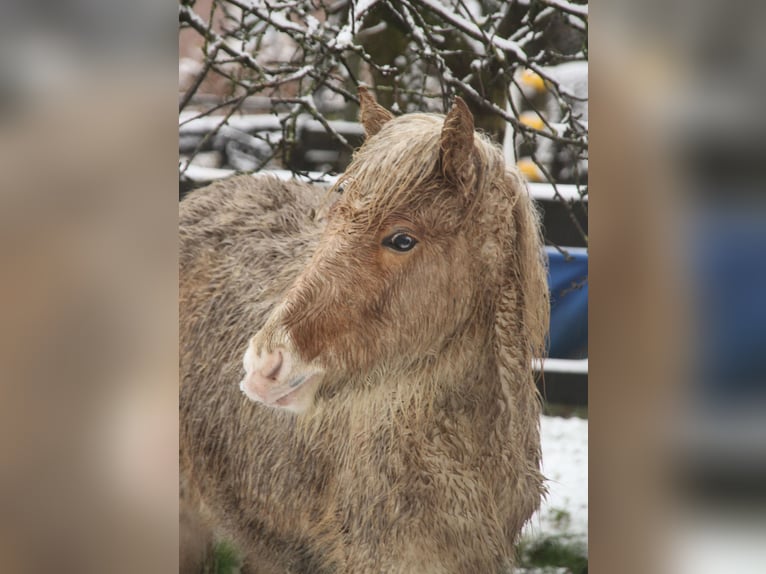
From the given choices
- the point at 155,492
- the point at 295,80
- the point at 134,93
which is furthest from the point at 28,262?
the point at 295,80

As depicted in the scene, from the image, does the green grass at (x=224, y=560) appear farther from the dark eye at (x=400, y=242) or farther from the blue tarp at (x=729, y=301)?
the blue tarp at (x=729, y=301)

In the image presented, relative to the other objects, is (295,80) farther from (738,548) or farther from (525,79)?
(738,548)

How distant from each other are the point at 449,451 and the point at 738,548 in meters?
0.75

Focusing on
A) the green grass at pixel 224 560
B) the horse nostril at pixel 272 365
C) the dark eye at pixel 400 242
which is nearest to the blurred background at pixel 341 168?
the green grass at pixel 224 560

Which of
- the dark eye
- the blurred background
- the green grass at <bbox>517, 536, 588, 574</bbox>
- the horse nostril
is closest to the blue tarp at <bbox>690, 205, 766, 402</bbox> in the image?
the blurred background

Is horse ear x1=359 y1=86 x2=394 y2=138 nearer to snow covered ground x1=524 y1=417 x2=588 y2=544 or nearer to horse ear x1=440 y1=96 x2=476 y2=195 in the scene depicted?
horse ear x1=440 y1=96 x2=476 y2=195

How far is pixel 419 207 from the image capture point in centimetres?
160

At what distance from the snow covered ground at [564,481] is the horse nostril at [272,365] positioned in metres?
0.68

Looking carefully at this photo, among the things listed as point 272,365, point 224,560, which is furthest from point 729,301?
point 224,560

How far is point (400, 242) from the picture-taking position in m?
1.61

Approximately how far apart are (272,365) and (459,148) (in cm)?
65

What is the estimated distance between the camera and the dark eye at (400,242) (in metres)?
1.61

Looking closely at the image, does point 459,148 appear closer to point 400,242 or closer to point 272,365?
point 400,242

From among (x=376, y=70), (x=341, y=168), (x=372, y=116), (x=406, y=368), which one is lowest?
(x=406, y=368)
